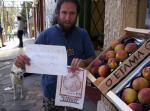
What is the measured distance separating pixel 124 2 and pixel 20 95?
13.9ft

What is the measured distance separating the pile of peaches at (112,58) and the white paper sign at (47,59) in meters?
0.24

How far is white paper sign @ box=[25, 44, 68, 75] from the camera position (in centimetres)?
264

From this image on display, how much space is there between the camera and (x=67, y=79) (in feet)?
9.04

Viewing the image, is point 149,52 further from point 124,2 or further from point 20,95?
point 20,95

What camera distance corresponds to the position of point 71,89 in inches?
109

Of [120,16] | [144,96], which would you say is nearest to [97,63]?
[144,96]

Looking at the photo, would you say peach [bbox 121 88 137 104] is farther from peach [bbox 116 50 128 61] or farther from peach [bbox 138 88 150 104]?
peach [bbox 116 50 128 61]

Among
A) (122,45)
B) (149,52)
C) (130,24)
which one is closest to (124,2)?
(130,24)

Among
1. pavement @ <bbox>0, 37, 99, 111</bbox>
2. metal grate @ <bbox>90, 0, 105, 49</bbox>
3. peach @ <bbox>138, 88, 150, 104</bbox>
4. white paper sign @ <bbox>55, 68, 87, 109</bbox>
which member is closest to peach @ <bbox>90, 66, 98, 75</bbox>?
white paper sign @ <bbox>55, 68, 87, 109</bbox>

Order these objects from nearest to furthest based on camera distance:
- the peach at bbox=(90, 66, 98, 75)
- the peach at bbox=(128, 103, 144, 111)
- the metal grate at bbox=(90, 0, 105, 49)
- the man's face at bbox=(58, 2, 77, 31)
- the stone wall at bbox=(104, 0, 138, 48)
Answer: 1. the peach at bbox=(128, 103, 144, 111)
2. the peach at bbox=(90, 66, 98, 75)
3. the man's face at bbox=(58, 2, 77, 31)
4. the stone wall at bbox=(104, 0, 138, 48)
5. the metal grate at bbox=(90, 0, 105, 49)

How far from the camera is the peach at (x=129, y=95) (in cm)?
200

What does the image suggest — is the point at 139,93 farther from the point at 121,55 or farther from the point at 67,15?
the point at 67,15

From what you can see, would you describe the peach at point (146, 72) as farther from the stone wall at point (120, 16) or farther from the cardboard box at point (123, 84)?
the stone wall at point (120, 16)

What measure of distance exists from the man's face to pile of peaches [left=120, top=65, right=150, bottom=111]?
98 cm
